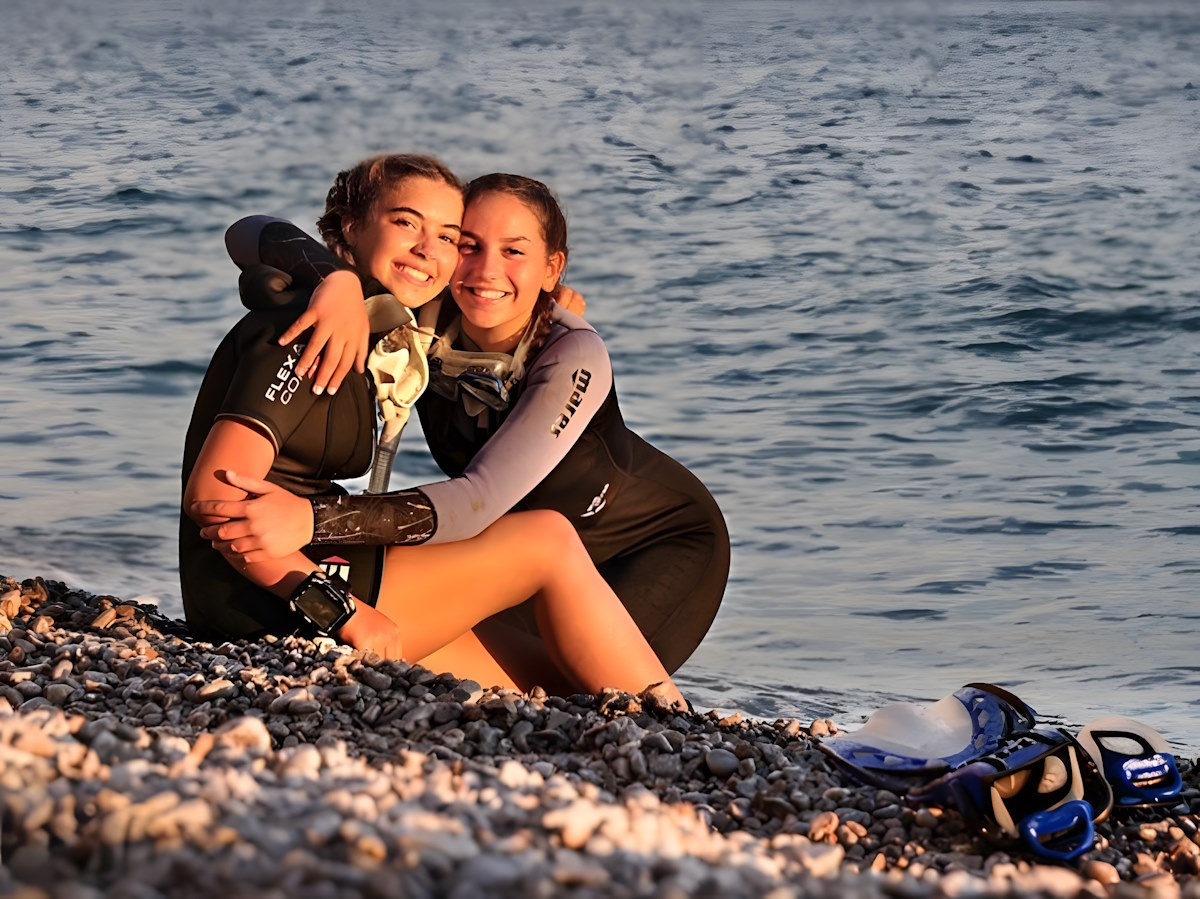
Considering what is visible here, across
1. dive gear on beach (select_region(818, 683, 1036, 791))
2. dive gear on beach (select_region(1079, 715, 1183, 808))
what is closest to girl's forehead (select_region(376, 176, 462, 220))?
dive gear on beach (select_region(818, 683, 1036, 791))

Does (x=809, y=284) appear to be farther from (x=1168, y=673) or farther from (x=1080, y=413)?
(x=1168, y=673)

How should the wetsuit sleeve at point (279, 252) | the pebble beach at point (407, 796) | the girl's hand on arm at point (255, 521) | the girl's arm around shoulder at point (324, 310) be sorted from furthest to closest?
the wetsuit sleeve at point (279, 252)
the girl's arm around shoulder at point (324, 310)
the girl's hand on arm at point (255, 521)
the pebble beach at point (407, 796)

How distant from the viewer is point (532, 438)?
3.92 meters

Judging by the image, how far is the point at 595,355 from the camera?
416cm

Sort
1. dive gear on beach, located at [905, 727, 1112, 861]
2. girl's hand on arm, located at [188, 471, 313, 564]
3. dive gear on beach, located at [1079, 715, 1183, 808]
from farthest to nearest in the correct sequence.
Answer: girl's hand on arm, located at [188, 471, 313, 564] < dive gear on beach, located at [1079, 715, 1183, 808] < dive gear on beach, located at [905, 727, 1112, 861]

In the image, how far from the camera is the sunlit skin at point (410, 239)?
403 cm

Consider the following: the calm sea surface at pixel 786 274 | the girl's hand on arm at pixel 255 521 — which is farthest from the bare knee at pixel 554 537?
the calm sea surface at pixel 786 274

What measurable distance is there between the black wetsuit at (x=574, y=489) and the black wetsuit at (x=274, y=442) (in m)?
0.13

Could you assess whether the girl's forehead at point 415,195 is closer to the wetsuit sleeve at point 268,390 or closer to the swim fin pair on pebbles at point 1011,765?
the wetsuit sleeve at point 268,390

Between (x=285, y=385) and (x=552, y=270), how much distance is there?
106cm

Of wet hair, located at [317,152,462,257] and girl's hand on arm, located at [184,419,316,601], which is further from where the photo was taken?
wet hair, located at [317,152,462,257]

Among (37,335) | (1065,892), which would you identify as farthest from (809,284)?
(1065,892)

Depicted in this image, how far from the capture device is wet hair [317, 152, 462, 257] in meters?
4.04

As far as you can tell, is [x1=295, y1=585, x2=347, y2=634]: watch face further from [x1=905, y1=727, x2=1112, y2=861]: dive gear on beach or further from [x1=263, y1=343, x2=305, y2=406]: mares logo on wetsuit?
[x1=905, y1=727, x2=1112, y2=861]: dive gear on beach
